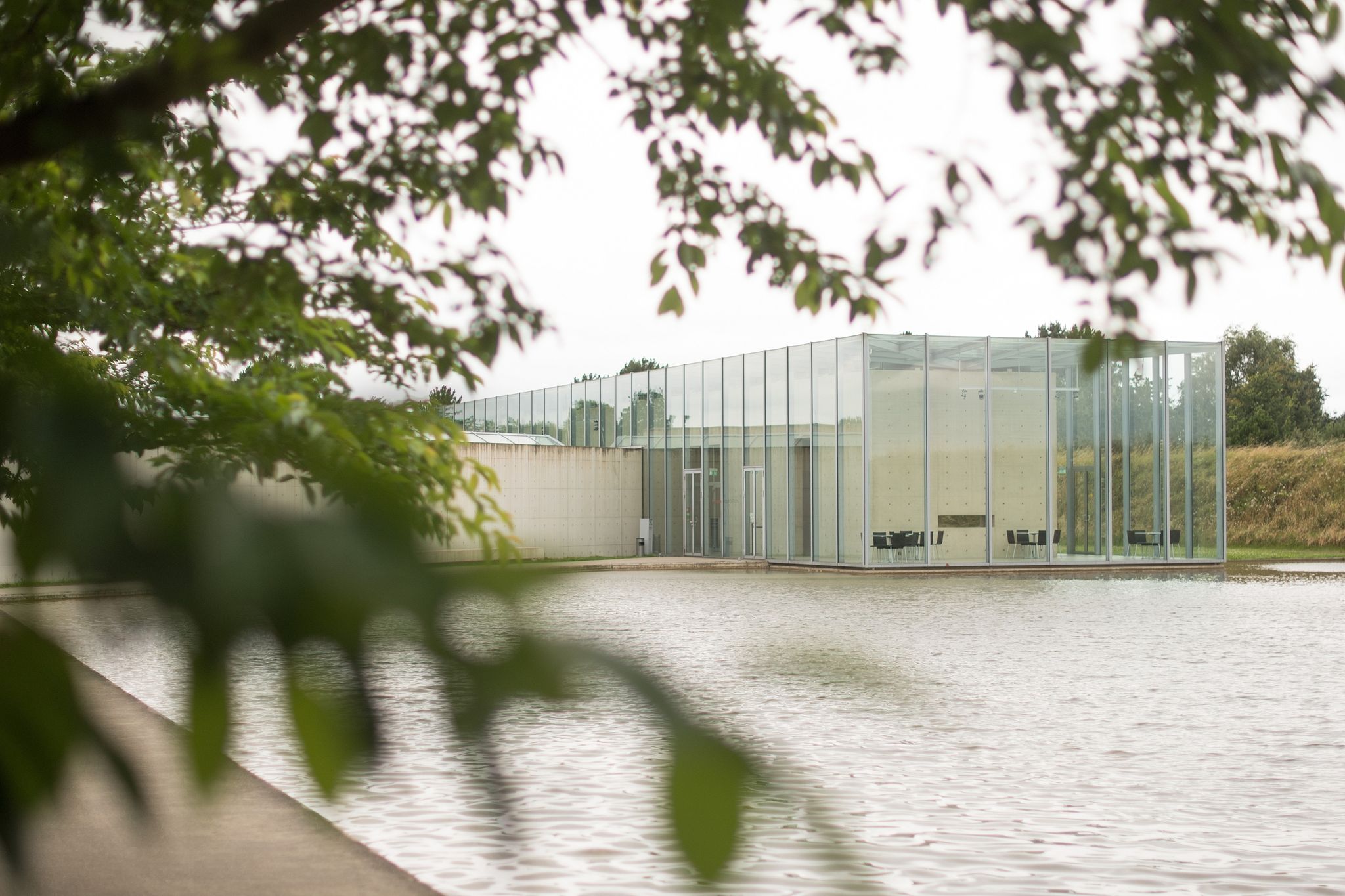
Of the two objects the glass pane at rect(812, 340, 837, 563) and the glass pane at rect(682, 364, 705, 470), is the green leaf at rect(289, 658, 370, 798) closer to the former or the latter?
the glass pane at rect(812, 340, 837, 563)

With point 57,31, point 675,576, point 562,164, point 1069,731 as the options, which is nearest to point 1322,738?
point 1069,731

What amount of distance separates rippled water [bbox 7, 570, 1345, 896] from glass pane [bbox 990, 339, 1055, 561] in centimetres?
1363

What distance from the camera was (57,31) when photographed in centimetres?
240

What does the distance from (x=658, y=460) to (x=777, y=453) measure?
20.6 ft

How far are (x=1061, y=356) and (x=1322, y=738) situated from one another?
3166 centimetres

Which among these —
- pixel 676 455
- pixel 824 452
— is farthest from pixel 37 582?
pixel 676 455

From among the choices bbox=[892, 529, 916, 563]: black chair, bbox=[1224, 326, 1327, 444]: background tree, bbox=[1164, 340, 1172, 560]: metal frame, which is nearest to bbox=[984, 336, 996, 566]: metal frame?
bbox=[892, 529, 916, 563]: black chair

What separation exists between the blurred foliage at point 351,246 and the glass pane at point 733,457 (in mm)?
35555

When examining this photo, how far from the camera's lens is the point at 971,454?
4141cm

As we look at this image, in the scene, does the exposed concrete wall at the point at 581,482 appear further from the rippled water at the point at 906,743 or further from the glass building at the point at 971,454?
the rippled water at the point at 906,743

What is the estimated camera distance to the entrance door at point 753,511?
43000mm

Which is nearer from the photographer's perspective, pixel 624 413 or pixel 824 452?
pixel 824 452

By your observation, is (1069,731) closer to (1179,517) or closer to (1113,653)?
(1113,653)

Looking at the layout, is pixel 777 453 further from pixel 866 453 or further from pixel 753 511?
pixel 866 453
